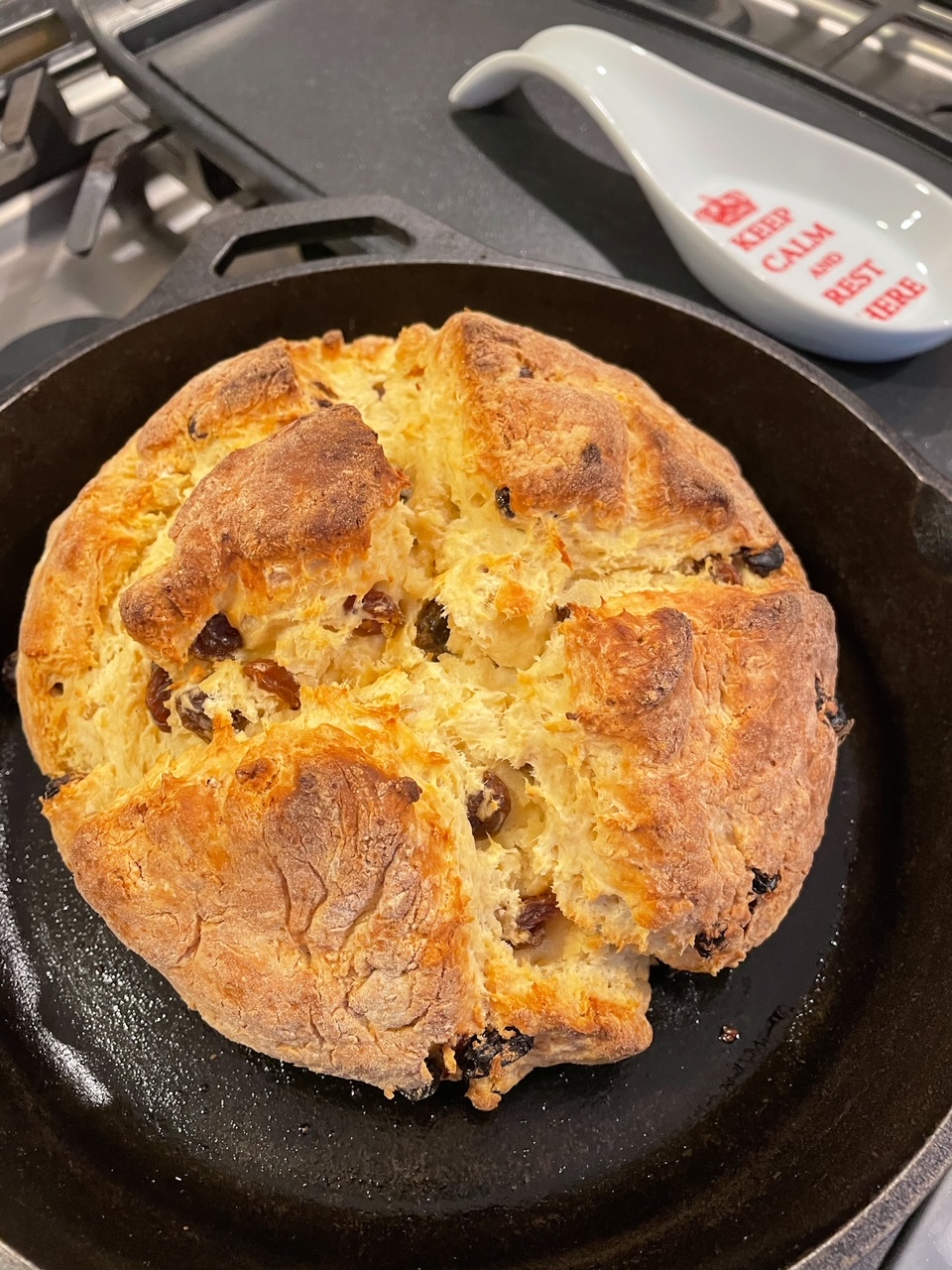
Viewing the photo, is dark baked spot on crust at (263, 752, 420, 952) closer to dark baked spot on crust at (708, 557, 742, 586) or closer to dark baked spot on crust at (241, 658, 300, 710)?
dark baked spot on crust at (241, 658, 300, 710)

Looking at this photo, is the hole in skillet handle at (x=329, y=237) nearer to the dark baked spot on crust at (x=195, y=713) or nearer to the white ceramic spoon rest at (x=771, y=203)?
the white ceramic spoon rest at (x=771, y=203)

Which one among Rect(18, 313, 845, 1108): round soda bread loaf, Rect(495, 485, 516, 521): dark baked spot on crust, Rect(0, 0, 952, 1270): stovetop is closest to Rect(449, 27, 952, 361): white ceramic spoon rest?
Rect(0, 0, 952, 1270): stovetop

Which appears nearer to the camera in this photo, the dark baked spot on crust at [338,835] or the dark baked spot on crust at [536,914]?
the dark baked spot on crust at [338,835]

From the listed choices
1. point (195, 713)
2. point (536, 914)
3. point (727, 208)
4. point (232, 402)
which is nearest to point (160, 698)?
point (195, 713)

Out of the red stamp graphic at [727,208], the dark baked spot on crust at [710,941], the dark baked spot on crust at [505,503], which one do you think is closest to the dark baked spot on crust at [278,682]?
the dark baked spot on crust at [505,503]

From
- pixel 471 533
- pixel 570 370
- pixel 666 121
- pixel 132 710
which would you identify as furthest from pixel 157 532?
pixel 666 121

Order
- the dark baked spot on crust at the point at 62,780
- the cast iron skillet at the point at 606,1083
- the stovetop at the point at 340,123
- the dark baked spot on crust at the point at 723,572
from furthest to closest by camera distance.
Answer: the stovetop at the point at 340,123, the dark baked spot on crust at the point at 723,572, the dark baked spot on crust at the point at 62,780, the cast iron skillet at the point at 606,1083

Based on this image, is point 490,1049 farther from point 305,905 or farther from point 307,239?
point 307,239
